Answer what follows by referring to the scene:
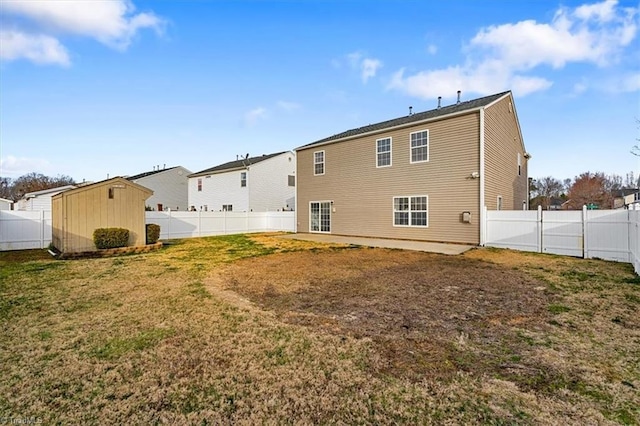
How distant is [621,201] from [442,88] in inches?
1496

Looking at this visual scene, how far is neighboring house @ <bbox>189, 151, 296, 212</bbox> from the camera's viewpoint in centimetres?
2330

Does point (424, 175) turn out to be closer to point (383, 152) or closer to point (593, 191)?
point (383, 152)

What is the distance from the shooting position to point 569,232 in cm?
1002

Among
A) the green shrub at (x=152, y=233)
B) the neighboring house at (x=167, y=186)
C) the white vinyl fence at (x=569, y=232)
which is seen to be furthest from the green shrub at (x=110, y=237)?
the neighboring house at (x=167, y=186)

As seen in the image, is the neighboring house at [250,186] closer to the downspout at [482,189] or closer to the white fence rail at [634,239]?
the downspout at [482,189]

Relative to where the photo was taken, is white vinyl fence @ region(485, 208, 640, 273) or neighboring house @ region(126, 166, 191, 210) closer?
white vinyl fence @ region(485, 208, 640, 273)

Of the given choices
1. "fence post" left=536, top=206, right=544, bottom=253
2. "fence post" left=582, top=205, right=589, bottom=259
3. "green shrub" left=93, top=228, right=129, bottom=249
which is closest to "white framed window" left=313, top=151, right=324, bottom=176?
"green shrub" left=93, top=228, right=129, bottom=249

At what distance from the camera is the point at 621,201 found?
37375 millimetres

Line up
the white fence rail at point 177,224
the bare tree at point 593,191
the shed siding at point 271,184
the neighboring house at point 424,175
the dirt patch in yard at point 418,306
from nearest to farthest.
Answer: the dirt patch in yard at point 418,306, the white fence rail at point 177,224, the neighboring house at point 424,175, the shed siding at point 271,184, the bare tree at point 593,191

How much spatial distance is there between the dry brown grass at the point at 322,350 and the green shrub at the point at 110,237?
4.32m

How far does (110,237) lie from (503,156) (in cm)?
1739

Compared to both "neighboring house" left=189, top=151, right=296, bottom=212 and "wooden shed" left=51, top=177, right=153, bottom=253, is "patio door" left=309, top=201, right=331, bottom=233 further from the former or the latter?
"wooden shed" left=51, top=177, right=153, bottom=253

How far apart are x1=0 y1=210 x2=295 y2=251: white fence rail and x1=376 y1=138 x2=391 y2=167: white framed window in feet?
25.3

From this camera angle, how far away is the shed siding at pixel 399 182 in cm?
1235
